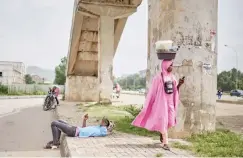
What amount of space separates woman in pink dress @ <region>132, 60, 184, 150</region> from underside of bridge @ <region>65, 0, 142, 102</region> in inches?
568

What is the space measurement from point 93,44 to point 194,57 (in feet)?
65.9

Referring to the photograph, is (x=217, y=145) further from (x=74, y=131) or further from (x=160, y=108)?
(x=74, y=131)

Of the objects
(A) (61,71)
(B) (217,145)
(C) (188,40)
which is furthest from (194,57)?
(A) (61,71)

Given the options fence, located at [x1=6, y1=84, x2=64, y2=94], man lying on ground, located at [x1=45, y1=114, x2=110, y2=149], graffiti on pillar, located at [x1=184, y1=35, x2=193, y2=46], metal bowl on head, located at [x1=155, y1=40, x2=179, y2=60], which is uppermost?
graffiti on pillar, located at [x1=184, y1=35, x2=193, y2=46]

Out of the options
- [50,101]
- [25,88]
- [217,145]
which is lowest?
[217,145]

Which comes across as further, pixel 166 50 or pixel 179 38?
pixel 179 38

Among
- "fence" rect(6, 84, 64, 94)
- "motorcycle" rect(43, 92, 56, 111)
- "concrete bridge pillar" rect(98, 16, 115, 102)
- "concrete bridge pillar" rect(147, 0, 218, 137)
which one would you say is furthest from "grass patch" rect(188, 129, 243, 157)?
"fence" rect(6, 84, 64, 94)

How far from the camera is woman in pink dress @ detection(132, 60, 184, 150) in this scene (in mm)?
6246

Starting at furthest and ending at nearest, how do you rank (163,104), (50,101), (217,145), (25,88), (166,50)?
(25,88), (50,101), (217,145), (166,50), (163,104)

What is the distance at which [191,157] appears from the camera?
5.53m

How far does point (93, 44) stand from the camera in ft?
88.8

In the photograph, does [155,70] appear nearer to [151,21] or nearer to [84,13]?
[151,21]

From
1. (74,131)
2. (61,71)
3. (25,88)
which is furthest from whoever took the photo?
(61,71)

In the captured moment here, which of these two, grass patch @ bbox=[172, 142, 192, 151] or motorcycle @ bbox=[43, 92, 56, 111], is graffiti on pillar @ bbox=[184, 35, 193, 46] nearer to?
grass patch @ bbox=[172, 142, 192, 151]
